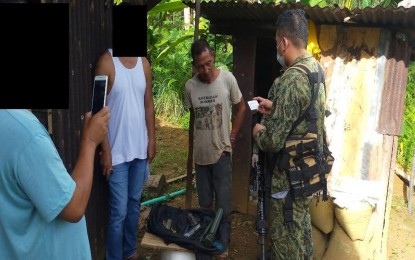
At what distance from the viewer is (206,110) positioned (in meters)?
4.07

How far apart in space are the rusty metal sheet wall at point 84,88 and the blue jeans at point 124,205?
193mm

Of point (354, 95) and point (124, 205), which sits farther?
point (354, 95)

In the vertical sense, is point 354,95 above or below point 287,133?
above

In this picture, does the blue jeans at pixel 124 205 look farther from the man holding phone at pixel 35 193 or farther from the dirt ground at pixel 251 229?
the man holding phone at pixel 35 193

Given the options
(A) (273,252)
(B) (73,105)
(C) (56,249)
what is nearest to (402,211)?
(A) (273,252)

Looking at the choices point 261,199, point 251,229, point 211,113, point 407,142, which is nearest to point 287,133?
point 261,199

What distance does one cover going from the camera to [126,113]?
3.37m

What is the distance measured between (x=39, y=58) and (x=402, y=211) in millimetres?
6399

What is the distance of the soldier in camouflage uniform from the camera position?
2.94 meters

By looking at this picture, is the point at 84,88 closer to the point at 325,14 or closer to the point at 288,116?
the point at 288,116

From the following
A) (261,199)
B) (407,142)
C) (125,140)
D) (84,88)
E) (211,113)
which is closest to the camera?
(84,88)

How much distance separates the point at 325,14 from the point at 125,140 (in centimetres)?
237

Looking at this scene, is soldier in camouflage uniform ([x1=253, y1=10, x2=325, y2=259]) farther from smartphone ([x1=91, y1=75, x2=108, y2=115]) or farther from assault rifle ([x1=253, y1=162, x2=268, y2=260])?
smartphone ([x1=91, y1=75, x2=108, y2=115])

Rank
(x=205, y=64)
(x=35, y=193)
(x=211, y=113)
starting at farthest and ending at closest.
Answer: (x=211, y=113) → (x=205, y=64) → (x=35, y=193)
